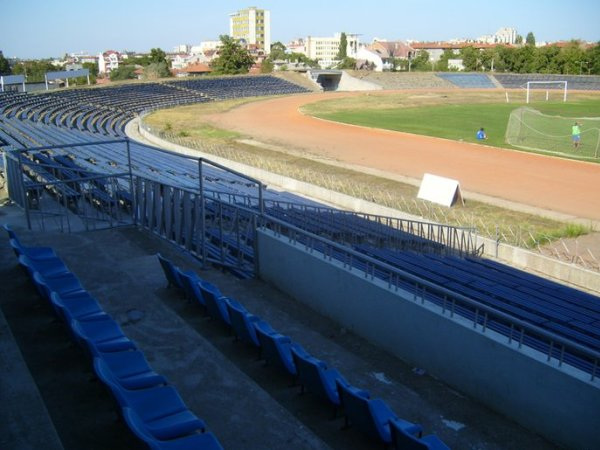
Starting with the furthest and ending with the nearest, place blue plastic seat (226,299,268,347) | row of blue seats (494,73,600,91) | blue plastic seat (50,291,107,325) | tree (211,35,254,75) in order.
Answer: tree (211,35,254,75), row of blue seats (494,73,600,91), blue plastic seat (226,299,268,347), blue plastic seat (50,291,107,325)

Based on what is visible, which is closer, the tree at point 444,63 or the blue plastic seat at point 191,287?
the blue plastic seat at point 191,287

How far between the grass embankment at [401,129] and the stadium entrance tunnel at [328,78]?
19488mm

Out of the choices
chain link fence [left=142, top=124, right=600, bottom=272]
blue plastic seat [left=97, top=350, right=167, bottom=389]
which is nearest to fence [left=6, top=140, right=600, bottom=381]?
blue plastic seat [left=97, top=350, right=167, bottom=389]

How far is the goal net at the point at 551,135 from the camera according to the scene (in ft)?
113

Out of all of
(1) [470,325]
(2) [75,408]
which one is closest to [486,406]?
(1) [470,325]

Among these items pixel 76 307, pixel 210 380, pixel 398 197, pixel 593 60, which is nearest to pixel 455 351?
pixel 210 380

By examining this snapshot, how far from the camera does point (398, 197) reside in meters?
24.2

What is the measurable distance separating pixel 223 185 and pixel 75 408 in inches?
642

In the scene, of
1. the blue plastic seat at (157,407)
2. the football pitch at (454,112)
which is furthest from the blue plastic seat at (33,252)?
the football pitch at (454,112)

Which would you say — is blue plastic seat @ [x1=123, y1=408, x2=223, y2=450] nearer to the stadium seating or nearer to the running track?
the running track

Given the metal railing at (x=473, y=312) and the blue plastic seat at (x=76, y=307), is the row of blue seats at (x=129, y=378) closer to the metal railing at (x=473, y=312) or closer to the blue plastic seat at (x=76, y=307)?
Result: the blue plastic seat at (x=76, y=307)

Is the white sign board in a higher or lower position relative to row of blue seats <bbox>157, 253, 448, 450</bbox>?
lower

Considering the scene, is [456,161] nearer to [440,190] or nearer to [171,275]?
[440,190]

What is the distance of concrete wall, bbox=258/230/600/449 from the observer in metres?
6.11
